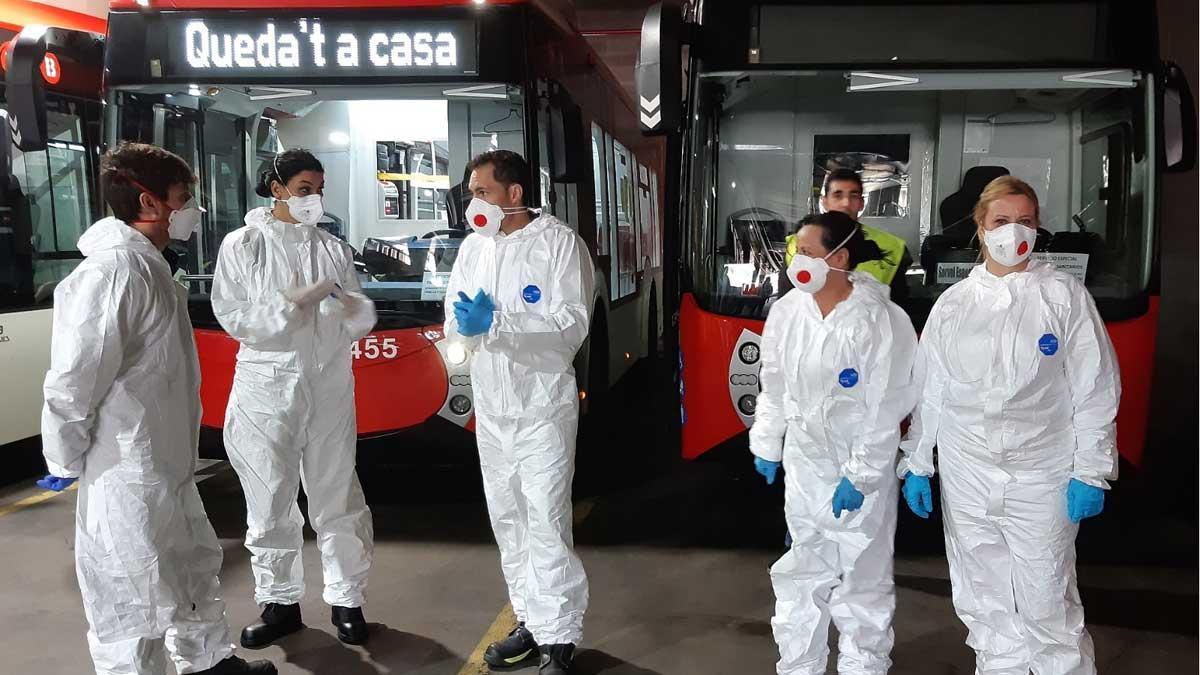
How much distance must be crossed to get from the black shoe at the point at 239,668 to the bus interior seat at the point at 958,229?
11.4 feet

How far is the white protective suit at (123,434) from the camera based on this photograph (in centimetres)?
294

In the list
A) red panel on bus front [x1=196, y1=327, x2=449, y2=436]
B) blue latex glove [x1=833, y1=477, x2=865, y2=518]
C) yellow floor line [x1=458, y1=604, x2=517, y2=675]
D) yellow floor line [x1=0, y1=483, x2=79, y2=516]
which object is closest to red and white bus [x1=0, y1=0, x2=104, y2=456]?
yellow floor line [x1=0, y1=483, x2=79, y2=516]

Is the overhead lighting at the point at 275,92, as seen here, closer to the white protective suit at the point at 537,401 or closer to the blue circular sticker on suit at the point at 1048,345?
the white protective suit at the point at 537,401

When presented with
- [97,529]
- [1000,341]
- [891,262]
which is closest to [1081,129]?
[891,262]

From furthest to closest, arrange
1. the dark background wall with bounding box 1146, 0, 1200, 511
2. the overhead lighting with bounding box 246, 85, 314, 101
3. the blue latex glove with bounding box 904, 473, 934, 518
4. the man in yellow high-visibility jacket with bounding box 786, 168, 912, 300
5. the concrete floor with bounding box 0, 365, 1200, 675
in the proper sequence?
the dark background wall with bounding box 1146, 0, 1200, 511 → the overhead lighting with bounding box 246, 85, 314, 101 → the man in yellow high-visibility jacket with bounding box 786, 168, 912, 300 → the concrete floor with bounding box 0, 365, 1200, 675 → the blue latex glove with bounding box 904, 473, 934, 518

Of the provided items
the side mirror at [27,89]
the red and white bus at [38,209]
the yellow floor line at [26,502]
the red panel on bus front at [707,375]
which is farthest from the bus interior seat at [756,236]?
the yellow floor line at [26,502]

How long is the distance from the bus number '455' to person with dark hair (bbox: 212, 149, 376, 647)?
1.03m

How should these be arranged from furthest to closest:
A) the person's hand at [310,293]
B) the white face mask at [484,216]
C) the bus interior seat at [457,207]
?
the bus interior seat at [457,207] → the person's hand at [310,293] → the white face mask at [484,216]

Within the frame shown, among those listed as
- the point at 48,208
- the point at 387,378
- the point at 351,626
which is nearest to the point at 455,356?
the point at 387,378

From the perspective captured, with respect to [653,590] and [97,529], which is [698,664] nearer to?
[653,590]

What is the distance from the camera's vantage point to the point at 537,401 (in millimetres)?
3496

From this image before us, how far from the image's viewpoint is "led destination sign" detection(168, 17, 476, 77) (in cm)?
486

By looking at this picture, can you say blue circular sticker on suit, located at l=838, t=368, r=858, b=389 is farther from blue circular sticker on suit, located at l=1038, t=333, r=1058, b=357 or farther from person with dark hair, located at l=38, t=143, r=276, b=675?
person with dark hair, located at l=38, t=143, r=276, b=675

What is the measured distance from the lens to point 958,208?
4938 millimetres
